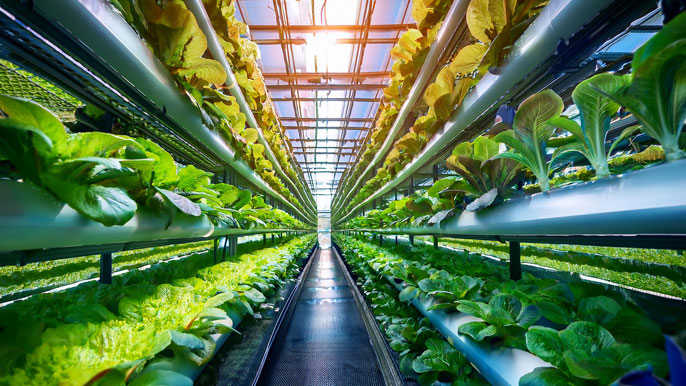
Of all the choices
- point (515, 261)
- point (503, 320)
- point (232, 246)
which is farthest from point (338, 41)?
point (503, 320)

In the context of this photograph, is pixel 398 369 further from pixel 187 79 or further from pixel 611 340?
pixel 187 79

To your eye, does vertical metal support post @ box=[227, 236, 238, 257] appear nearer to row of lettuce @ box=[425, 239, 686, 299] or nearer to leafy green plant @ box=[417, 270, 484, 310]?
leafy green plant @ box=[417, 270, 484, 310]

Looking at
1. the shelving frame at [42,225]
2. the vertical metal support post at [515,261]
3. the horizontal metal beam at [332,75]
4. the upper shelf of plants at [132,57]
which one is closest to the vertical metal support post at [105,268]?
the upper shelf of plants at [132,57]

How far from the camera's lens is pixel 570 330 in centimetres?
56

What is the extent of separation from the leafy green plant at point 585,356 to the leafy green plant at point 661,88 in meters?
0.32

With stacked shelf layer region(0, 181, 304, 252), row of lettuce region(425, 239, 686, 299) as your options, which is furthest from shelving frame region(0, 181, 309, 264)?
row of lettuce region(425, 239, 686, 299)

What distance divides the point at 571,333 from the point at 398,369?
115 centimetres

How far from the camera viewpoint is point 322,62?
4.25 metres

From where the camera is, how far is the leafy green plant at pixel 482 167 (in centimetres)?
86

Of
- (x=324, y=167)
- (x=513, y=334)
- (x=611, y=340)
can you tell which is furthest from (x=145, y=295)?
(x=324, y=167)

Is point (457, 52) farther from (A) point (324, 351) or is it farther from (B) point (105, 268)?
(A) point (324, 351)

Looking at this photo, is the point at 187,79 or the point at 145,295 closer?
the point at 145,295

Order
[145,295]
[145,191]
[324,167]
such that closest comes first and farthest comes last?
[145,191] < [145,295] < [324,167]

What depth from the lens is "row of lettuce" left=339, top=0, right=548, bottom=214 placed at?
2.72 ft
